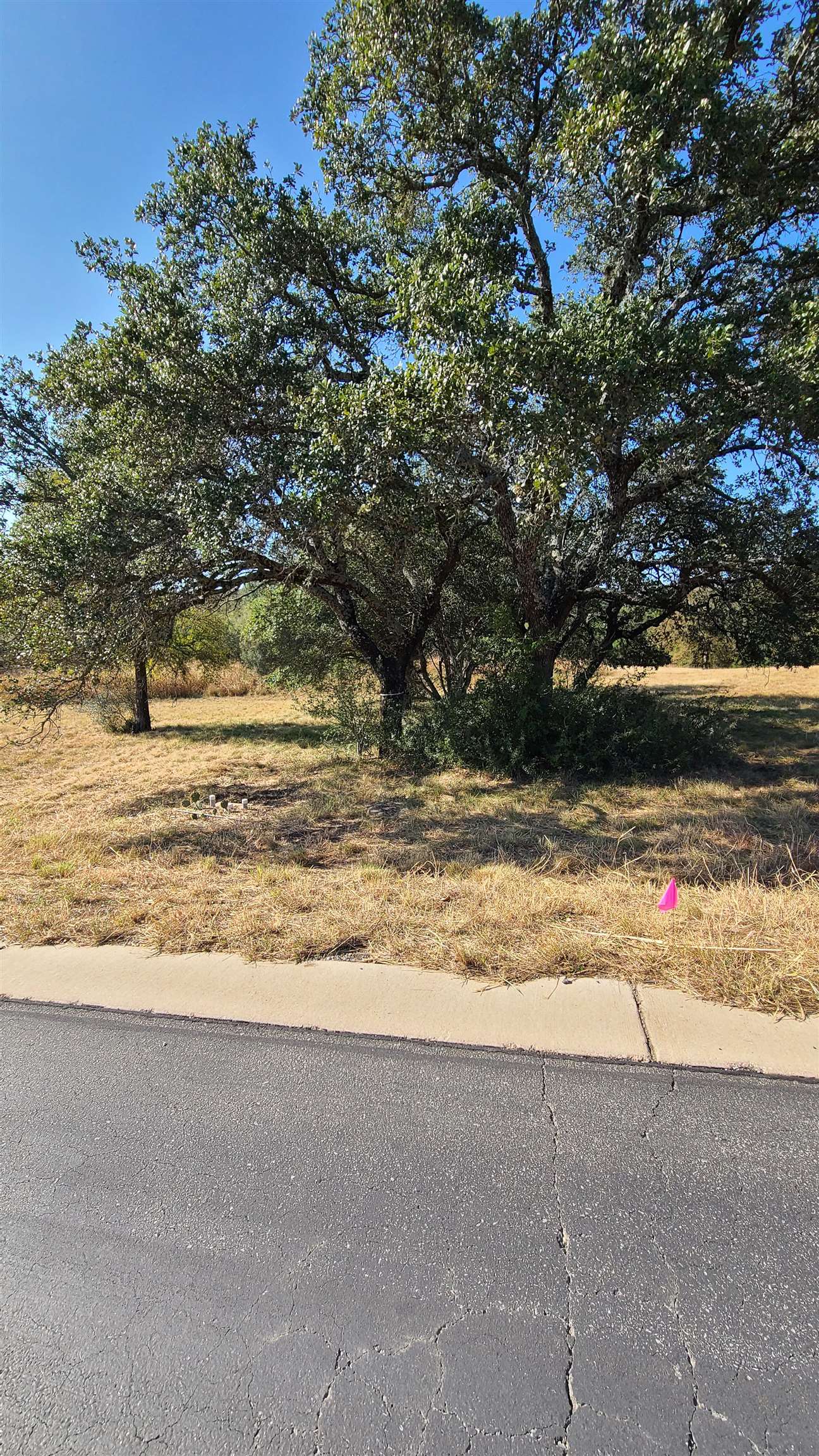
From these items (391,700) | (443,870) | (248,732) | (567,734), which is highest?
(391,700)

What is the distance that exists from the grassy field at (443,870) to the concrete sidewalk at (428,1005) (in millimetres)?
144

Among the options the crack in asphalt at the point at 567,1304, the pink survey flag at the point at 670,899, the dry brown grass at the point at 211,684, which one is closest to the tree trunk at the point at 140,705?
the dry brown grass at the point at 211,684

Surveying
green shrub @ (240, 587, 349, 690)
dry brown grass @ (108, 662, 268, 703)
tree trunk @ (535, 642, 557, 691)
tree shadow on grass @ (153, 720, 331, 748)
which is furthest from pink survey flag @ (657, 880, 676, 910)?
dry brown grass @ (108, 662, 268, 703)

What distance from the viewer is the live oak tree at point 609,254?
17.9 ft

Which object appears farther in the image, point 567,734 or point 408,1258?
point 567,734

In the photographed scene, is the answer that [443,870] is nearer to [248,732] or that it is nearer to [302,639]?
[302,639]

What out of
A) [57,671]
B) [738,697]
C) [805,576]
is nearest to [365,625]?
[57,671]

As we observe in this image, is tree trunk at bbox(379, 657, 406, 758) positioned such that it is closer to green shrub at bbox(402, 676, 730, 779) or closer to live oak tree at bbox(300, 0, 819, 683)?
green shrub at bbox(402, 676, 730, 779)

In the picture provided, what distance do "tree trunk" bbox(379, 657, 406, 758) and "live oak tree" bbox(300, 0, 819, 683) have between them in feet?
8.25

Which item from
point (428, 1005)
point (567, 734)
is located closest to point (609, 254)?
point (567, 734)

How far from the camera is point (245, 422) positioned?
8.03m

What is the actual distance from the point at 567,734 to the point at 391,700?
3.20m

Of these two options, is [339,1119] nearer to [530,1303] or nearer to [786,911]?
[530,1303]

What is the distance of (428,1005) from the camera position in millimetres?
3215
